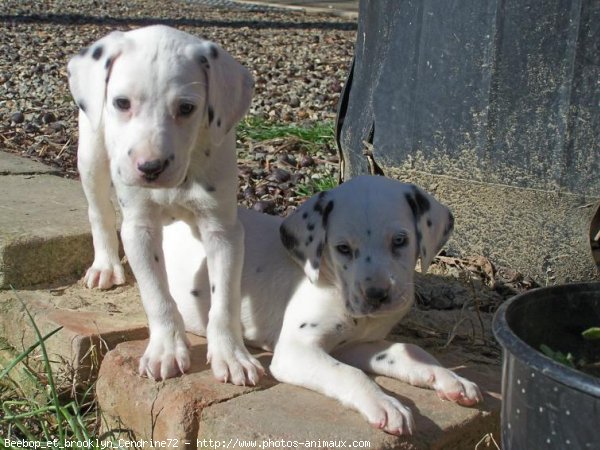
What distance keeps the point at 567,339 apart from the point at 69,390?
182 cm

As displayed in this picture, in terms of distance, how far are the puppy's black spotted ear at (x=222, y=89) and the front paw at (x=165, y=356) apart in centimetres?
70

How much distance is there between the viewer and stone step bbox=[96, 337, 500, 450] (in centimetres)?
293

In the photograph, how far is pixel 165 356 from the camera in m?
3.33

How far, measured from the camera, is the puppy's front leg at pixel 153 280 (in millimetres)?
3391

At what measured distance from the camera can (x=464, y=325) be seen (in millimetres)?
4141

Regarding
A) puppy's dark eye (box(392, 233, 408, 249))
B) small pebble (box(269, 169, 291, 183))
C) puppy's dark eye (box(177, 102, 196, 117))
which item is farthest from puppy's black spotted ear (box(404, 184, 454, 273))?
small pebble (box(269, 169, 291, 183))

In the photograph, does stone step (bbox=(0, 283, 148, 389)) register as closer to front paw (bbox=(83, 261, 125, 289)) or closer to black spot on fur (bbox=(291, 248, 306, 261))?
front paw (bbox=(83, 261, 125, 289))

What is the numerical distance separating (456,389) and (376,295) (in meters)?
0.41

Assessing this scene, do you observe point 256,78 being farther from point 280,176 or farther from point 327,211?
point 327,211

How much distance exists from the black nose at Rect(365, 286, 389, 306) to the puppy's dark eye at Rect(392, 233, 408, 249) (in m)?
0.24

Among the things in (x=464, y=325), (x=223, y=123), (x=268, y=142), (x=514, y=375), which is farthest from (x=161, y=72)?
(x=268, y=142)

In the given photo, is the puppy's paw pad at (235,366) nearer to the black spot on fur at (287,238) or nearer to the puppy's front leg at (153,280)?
the puppy's front leg at (153,280)

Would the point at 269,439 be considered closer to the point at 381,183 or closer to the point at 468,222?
the point at 381,183

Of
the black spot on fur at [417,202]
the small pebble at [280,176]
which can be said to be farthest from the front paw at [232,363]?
the small pebble at [280,176]
